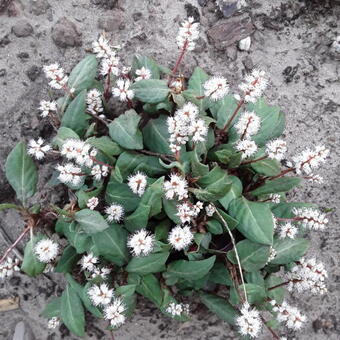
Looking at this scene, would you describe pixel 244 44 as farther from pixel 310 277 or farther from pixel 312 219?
pixel 310 277

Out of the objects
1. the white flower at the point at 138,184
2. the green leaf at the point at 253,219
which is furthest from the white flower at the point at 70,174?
the green leaf at the point at 253,219

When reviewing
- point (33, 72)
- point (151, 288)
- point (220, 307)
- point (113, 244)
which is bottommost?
point (220, 307)

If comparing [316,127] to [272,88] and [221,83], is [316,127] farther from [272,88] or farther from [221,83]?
[221,83]

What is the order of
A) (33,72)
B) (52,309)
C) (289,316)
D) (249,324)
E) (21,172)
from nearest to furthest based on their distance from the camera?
1. (249,324)
2. (289,316)
3. (21,172)
4. (52,309)
5. (33,72)

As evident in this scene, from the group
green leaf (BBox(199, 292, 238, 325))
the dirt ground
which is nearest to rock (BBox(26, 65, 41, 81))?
the dirt ground

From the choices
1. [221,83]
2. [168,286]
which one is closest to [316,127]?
[221,83]

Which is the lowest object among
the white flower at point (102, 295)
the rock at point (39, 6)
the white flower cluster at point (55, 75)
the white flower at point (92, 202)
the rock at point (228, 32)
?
the white flower at point (102, 295)

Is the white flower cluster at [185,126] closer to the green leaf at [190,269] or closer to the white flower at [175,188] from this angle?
the white flower at [175,188]

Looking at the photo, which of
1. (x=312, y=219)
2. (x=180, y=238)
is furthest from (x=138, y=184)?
(x=312, y=219)
